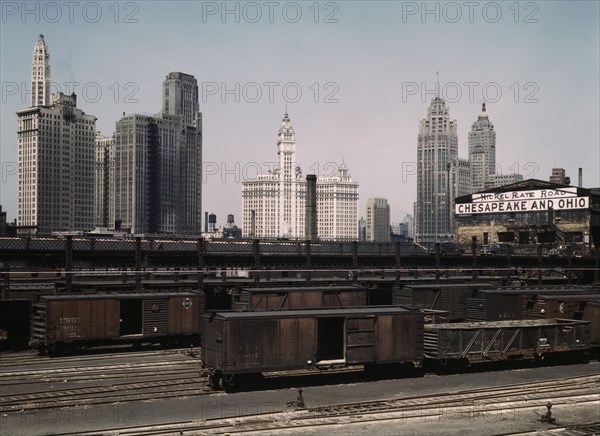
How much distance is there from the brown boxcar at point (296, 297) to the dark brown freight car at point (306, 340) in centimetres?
833

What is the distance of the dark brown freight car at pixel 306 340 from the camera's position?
23.6 metres

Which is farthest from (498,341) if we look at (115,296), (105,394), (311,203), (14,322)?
(311,203)

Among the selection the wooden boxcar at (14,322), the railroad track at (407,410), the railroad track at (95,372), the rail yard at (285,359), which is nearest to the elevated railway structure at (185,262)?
the rail yard at (285,359)

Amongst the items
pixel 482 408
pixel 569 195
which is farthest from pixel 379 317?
pixel 569 195

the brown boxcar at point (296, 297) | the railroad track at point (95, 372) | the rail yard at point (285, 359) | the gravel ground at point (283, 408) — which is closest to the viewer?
the gravel ground at point (283, 408)

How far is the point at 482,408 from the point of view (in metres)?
21.7

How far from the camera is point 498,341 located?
27703 millimetres

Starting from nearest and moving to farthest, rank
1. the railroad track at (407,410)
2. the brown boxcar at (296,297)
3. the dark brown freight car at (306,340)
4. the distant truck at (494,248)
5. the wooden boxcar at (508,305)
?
the railroad track at (407,410)
the dark brown freight car at (306,340)
the brown boxcar at (296,297)
the wooden boxcar at (508,305)
the distant truck at (494,248)

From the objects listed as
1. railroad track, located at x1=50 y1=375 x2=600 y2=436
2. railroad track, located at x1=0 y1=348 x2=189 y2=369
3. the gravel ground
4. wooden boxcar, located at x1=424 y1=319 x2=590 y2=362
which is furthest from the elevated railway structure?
railroad track, located at x1=50 y1=375 x2=600 y2=436

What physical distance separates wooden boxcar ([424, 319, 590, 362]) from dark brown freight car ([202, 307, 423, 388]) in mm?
1027

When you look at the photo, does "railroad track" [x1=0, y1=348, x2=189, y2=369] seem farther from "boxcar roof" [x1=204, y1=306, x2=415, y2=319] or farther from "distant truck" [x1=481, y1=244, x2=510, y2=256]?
"distant truck" [x1=481, y1=244, x2=510, y2=256]

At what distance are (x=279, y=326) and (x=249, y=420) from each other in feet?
15.3

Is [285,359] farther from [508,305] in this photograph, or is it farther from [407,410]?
[508,305]

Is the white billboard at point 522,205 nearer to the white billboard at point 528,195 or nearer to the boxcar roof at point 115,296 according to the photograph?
the white billboard at point 528,195
